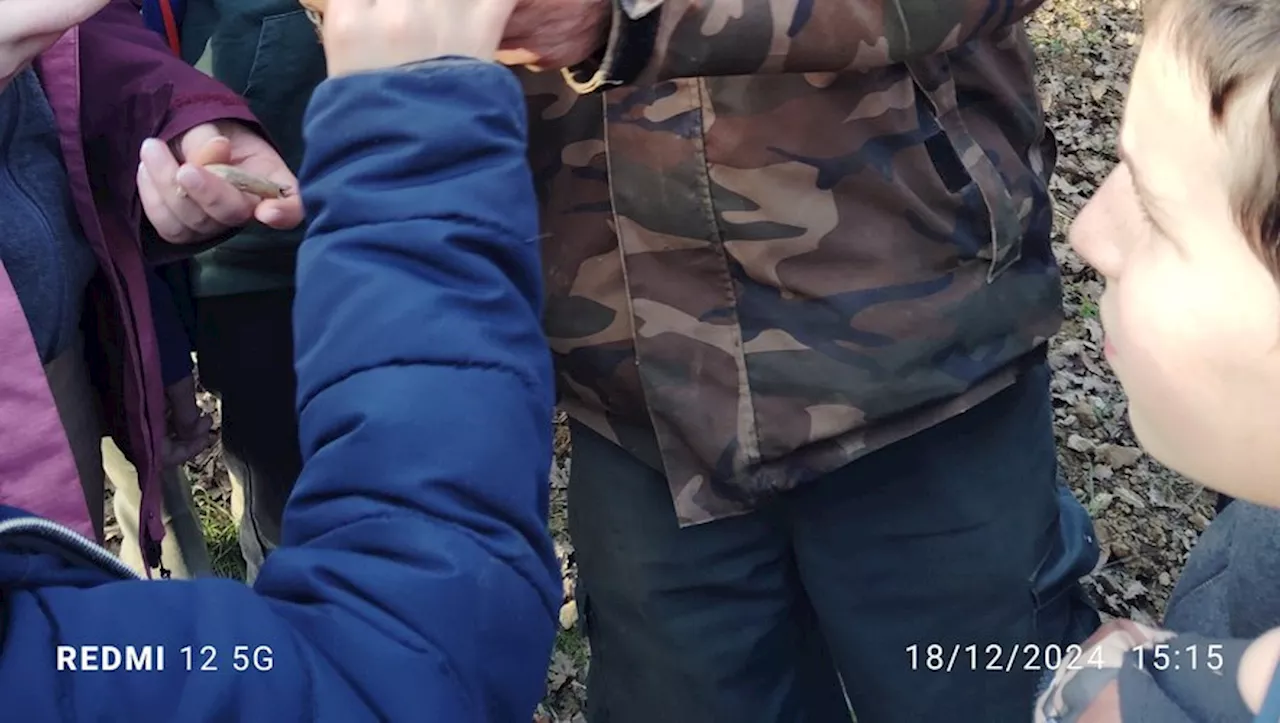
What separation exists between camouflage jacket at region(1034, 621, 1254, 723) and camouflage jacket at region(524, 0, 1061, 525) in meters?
0.54

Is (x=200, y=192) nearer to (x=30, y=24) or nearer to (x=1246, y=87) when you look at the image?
(x=30, y=24)

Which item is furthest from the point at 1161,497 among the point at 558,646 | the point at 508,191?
the point at 508,191

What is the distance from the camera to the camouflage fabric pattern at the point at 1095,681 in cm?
117

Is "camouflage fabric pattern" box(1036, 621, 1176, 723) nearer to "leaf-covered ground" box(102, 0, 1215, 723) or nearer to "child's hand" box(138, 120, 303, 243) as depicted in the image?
"child's hand" box(138, 120, 303, 243)

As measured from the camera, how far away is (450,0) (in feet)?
3.55

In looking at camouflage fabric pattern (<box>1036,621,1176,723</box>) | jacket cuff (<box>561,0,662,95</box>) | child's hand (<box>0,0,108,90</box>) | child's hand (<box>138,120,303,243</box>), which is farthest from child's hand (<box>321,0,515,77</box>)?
camouflage fabric pattern (<box>1036,621,1176,723</box>)

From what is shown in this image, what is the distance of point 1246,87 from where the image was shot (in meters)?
1.00

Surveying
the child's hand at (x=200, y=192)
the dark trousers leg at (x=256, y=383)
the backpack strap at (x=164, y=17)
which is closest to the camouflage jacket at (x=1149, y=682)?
the child's hand at (x=200, y=192)

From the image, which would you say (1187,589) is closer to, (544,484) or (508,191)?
(544,484)

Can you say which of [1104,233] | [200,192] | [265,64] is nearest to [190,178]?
[200,192]

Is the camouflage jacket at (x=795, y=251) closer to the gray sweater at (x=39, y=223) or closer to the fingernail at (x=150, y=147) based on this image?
the fingernail at (x=150, y=147)

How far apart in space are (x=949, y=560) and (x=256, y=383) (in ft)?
4.72

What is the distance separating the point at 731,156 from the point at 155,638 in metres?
1.00

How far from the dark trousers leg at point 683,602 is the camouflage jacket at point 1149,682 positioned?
2.49ft
